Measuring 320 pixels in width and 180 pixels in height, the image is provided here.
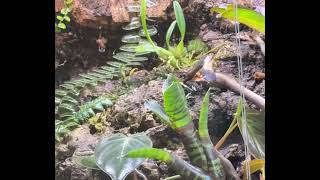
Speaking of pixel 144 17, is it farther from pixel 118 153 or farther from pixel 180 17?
pixel 118 153

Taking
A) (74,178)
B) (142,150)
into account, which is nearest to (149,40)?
(142,150)

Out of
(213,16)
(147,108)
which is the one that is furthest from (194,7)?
(147,108)

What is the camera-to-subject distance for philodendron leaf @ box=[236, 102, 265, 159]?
7.79 feet

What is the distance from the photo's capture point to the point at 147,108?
7.89ft

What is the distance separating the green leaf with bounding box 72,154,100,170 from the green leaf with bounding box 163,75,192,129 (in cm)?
39

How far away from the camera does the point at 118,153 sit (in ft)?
7.68

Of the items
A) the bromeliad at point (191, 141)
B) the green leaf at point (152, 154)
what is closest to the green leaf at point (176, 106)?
the bromeliad at point (191, 141)

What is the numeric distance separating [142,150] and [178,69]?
40 cm

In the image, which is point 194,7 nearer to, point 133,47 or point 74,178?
point 133,47

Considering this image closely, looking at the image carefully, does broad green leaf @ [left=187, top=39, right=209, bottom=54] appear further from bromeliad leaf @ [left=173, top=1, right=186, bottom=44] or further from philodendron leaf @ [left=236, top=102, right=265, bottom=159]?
philodendron leaf @ [left=236, top=102, right=265, bottom=159]

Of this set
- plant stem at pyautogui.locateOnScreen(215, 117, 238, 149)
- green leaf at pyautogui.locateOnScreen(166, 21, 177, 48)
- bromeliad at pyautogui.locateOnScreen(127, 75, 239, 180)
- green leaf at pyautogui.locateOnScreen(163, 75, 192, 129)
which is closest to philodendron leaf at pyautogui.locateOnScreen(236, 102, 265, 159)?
plant stem at pyautogui.locateOnScreen(215, 117, 238, 149)

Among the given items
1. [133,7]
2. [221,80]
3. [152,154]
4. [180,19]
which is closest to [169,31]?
[180,19]

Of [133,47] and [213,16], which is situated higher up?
[213,16]

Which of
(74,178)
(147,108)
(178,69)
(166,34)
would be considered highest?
(166,34)
